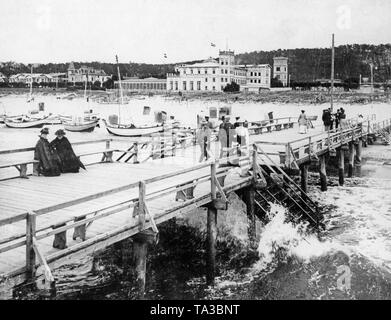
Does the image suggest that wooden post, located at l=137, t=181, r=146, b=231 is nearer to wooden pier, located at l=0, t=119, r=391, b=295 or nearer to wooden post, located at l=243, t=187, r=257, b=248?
wooden pier, located at l=0, t=119, r=391, b=295

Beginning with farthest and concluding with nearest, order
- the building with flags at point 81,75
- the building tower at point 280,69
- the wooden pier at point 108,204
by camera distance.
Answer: the building with flags at point 81,75, the building tower at point 280,69, the wooden pier at point 108,204

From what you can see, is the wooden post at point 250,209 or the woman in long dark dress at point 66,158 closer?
the woman in long dark dress at point 66,158

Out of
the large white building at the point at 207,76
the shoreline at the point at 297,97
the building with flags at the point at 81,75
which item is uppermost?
the building with flags at the point at 81,75

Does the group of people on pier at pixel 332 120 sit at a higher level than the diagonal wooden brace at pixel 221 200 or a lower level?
higher

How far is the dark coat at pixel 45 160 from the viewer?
42.2ft

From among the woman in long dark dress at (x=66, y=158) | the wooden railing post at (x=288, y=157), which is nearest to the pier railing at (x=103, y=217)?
the wooden railing post at (x=288, y=157)

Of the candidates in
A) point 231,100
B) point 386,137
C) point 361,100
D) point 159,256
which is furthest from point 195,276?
point 231,100

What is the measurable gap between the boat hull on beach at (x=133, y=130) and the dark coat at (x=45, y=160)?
27.5 meters

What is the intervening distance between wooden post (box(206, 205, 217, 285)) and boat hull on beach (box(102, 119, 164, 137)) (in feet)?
95.6

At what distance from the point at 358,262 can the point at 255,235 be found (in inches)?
118

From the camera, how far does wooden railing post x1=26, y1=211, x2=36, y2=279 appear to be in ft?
21.7

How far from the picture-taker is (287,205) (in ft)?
51.7

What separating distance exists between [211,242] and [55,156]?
5.09 meters

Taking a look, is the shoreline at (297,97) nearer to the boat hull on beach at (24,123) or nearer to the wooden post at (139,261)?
the boat hull on beach at (24,123)
